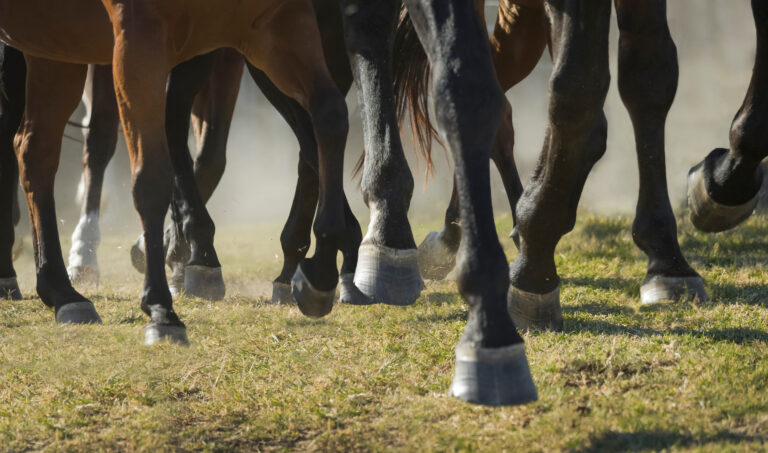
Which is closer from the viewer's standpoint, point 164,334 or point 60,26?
point 164,334

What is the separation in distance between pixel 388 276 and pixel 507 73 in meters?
2.06

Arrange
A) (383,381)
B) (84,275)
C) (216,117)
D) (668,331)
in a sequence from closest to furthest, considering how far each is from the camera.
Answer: (383,381) → (668,331) → (216,117) → (84,275)

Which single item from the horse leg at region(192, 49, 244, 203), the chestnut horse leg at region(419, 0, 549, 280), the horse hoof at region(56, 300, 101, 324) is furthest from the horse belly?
the chestnut horse leg at region(419, 0, 549, 280)

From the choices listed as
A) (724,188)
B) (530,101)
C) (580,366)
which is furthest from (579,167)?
(530,101)

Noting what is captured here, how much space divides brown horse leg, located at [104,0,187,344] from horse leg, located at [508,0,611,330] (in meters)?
1.24

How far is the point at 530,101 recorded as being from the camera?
935 centimetres

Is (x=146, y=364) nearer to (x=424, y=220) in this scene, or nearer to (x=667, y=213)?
(x=667, y=213)

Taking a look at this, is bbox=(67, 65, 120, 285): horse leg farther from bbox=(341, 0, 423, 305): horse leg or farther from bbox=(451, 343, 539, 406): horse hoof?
bbox=(451, 343, 539, 406): horse hoof

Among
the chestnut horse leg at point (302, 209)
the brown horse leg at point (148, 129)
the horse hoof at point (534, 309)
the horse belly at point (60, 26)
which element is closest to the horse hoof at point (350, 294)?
the chestnut horse leg at point (302, 209)

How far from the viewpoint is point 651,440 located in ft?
6.28

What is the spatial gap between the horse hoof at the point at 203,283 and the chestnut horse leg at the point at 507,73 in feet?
3.66

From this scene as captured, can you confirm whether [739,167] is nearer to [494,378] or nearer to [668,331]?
[668,331]

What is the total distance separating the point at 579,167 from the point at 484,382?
1035 millimetres

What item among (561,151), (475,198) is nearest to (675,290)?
(561,151)
